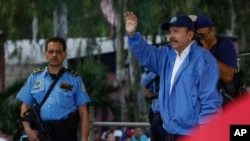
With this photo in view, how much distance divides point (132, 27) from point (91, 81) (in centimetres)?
772

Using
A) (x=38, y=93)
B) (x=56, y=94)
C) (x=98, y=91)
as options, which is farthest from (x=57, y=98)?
(x=98, y=91)

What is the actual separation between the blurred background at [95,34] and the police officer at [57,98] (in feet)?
5.57

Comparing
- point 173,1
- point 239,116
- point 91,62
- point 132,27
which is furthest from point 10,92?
point 239,116

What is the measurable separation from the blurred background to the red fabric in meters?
3.61

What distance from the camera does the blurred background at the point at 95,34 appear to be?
13971 millimetres

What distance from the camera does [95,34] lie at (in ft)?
64.2

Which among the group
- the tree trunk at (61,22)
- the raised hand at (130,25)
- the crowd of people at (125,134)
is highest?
the raised hand at (130,25)

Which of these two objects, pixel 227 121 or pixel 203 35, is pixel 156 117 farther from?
pixel 227 121

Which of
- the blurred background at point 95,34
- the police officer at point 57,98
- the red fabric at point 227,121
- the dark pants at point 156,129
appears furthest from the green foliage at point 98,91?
the red fabric at point 227,121

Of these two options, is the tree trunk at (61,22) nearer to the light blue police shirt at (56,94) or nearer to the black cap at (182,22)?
the light blue police shirt at (56,94)

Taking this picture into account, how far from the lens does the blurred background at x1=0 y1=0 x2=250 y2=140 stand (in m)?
14.0

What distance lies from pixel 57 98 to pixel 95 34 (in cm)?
1150

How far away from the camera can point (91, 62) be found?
1950 centimetres

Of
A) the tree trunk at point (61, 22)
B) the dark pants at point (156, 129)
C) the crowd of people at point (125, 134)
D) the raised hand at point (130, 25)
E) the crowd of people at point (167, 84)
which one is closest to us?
the crowd of people at point (167, 84)
